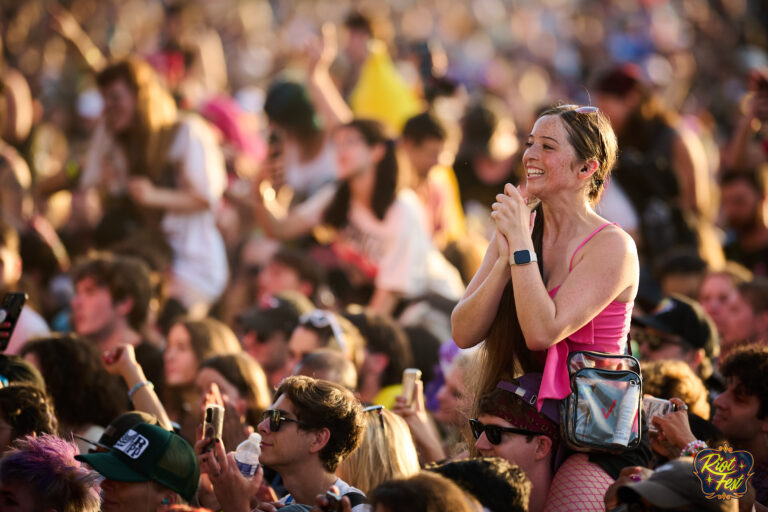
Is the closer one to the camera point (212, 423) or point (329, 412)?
point (329, 412)

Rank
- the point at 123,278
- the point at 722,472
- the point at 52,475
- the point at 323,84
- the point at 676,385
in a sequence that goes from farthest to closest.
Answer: the point at 323,84, the point at 123,278, the point at 676,385, the point at 52,475, the point at 722,472

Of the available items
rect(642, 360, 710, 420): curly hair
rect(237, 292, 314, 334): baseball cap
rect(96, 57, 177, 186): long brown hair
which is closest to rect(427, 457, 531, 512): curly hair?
rect(642, 360, 710, 420): curly hair

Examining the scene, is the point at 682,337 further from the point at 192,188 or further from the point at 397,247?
the point at 192,188

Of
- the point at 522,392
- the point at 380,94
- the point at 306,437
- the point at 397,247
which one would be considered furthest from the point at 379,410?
the point at 380,94

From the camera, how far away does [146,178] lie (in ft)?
23.4

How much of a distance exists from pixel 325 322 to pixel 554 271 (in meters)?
2.15

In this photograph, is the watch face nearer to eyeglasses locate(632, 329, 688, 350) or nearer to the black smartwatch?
the black smartwatch

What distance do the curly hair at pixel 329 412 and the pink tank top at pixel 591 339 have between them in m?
0.73

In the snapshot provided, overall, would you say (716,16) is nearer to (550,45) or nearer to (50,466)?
(550,45)

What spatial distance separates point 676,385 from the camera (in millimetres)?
4324

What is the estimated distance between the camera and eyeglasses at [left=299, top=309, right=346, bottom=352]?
5459mm

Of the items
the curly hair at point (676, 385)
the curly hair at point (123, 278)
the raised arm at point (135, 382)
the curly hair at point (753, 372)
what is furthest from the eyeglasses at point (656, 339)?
the curly hair at point (123, 278)

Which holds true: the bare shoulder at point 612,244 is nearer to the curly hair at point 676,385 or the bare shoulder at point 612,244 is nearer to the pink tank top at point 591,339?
the pink tank top at point 591,339

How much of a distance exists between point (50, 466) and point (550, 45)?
1639 cm
